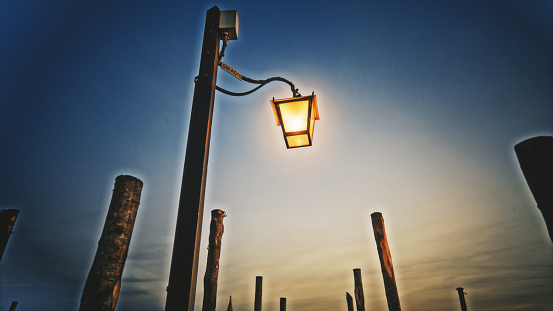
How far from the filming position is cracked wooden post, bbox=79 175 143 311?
307 centimetres

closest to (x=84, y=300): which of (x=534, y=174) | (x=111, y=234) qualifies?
(x=111, y=234)

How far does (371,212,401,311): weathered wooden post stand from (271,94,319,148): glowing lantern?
24.4 feet

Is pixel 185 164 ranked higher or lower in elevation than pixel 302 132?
lower

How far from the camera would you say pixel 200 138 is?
81.0 inches

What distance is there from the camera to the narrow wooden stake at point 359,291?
10156 mm

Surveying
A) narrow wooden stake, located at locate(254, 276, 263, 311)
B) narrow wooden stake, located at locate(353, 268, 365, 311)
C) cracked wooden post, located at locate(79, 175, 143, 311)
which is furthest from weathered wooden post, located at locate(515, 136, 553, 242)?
narrow wooden stake, located at locate(254, 276, 263, 311)

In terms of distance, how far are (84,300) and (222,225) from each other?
619cm

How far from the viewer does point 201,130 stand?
2090mm

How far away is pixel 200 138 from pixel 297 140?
1.10m

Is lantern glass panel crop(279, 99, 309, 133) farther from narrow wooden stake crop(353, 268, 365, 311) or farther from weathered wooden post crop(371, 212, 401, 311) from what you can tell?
narrow wooden stake crop(353, 268, 365, 311)

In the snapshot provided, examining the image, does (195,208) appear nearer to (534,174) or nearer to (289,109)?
(289,109)

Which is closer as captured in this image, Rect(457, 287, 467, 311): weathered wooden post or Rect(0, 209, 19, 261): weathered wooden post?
Rect(0, 209, 19, 261): weathered wooden post

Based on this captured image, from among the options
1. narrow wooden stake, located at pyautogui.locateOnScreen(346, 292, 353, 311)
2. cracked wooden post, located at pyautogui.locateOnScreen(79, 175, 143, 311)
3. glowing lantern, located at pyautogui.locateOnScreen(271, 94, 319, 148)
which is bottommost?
narrow wooden stake, located at pyautogui.locateOnScreen(346, 292, 353, 311)

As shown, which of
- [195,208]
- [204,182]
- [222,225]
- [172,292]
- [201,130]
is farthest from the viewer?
[222,225]
